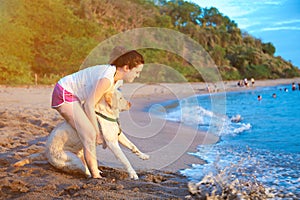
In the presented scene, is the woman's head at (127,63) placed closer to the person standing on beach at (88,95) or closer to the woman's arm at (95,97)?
the person standing on beach at (88,95)

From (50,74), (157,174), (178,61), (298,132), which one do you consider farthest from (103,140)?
(178,61)

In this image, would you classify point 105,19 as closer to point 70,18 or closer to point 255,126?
point 70,18

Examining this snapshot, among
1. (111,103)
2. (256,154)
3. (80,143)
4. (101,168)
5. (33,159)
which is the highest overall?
(111,103)

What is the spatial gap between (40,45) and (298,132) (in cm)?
2080

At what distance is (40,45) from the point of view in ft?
83.0

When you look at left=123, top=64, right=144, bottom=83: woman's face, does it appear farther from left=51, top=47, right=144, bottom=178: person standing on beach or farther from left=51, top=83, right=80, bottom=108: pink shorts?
left=51, top=83, right=80, bottom=108: pink shorts

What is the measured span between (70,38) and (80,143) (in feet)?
72.6

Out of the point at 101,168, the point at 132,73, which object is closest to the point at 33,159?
the point at 101,168

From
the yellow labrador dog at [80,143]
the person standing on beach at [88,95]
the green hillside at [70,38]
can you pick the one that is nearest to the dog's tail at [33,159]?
the yellow labrador dog at [80,143]

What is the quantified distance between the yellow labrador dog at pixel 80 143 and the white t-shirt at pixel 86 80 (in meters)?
0.19

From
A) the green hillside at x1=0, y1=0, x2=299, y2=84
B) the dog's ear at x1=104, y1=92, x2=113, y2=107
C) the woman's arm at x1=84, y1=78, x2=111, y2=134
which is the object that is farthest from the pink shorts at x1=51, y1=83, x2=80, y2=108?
the green hillside at x1=0, y1=0, x2=299, y2=84

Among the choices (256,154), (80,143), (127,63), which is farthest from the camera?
(256,154)

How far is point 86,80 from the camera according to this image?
3.63 meters

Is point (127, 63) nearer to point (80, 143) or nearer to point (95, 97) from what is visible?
point (95, 97)
